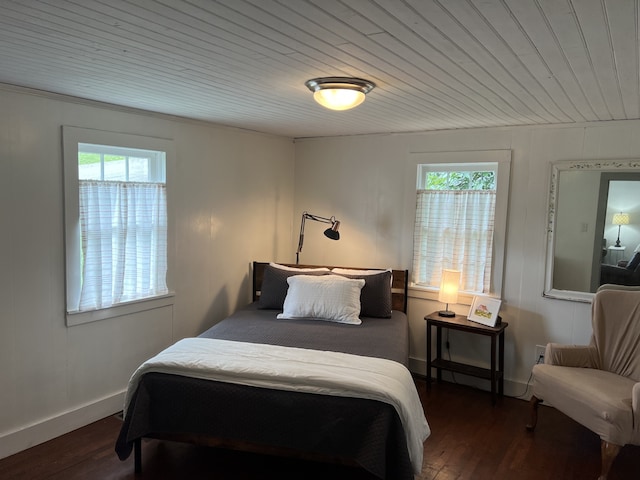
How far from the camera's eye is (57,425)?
9.96 ft

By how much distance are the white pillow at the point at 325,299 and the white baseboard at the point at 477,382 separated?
3.19 feet

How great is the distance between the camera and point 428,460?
2.86 metres

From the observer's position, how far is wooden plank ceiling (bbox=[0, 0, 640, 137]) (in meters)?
1.49

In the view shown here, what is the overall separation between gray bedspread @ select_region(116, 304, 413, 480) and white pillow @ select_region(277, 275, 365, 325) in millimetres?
1221

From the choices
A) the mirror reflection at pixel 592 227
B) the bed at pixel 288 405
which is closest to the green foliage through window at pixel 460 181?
the mirror reflection at pixel 592 227

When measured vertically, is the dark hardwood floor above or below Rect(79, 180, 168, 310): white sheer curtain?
below

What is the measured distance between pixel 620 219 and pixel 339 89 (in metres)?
2.31

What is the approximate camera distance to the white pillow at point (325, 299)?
3613 millimetres

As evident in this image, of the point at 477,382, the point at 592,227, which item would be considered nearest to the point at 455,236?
the point at 592,227

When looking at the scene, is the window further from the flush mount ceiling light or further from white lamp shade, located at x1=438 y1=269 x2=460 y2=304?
the flush mount ceiling light

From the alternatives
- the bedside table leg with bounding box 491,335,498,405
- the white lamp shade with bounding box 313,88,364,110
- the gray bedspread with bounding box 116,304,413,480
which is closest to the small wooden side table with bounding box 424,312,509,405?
the bedside table leg with bounding box 491,335,498,405

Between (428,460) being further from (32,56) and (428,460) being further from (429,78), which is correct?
(32,56)

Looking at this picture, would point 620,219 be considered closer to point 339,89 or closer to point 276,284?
point 339,89

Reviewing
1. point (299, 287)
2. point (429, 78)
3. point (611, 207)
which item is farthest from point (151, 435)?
point (611, 207)
